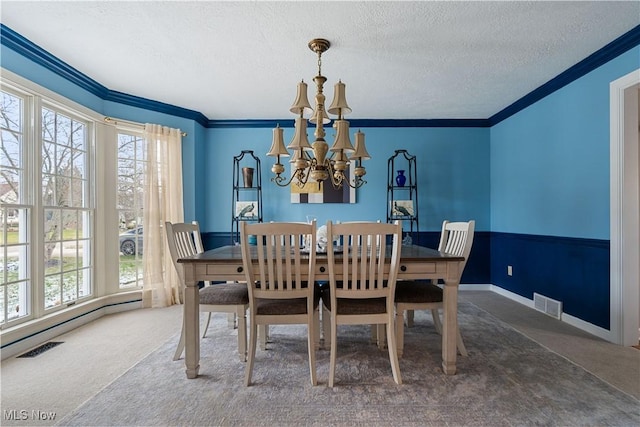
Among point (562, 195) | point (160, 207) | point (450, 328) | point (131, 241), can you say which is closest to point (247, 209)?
point (160, 207)

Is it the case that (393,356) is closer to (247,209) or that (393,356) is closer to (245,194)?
(247,209)

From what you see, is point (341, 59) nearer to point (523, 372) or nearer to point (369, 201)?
point (369, 201)

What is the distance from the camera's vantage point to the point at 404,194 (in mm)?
4496

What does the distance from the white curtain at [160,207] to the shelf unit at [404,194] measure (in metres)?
2.77

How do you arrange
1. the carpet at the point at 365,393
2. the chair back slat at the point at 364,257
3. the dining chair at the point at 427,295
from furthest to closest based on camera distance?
the dining chair at the point at 427,295
the chair back slat at the point at 364,257
the carpet at the point at 365,393

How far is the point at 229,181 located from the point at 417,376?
345 cm

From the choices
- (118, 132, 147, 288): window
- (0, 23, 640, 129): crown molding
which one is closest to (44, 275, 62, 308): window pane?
(118, 132, 147, 288): window

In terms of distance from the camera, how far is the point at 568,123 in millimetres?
3084

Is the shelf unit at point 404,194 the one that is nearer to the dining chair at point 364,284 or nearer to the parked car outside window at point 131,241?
the dining chair at point 364,284

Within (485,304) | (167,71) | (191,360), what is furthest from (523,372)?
(167,71)

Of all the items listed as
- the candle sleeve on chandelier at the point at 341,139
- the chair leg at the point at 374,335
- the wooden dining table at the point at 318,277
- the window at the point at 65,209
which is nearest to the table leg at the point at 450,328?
the wooden dining table at the point at 318,277

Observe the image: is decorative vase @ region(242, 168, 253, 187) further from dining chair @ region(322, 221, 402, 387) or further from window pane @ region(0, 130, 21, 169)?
dining chair @ region(322, 221, 402, 387)

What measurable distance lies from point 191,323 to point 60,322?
1687 mm

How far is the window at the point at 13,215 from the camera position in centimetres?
240
